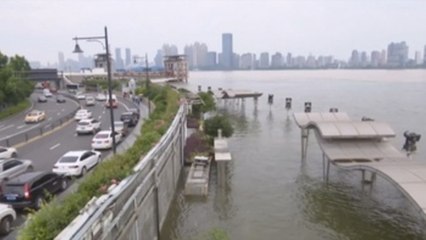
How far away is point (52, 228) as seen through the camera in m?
10.1

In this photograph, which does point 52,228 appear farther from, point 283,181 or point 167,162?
point 283,181

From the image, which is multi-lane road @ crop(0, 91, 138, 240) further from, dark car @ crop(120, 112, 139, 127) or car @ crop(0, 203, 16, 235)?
dark car @ crop(120, 112, 139, 127)

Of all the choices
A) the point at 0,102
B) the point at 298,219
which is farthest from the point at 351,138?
the point at 0,102

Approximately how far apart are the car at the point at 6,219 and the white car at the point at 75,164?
7.29 metres

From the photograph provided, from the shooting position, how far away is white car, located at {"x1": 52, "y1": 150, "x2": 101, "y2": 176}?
24328mm

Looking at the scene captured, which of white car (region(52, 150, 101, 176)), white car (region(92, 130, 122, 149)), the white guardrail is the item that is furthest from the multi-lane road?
the white guardrail

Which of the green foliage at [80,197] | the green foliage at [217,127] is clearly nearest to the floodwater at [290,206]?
the green foliage at [217,127]

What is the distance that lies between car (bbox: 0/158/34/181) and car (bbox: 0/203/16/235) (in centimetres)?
596

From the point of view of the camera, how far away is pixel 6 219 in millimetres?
16328

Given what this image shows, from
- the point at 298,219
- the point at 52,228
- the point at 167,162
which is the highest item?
the point at 52,228

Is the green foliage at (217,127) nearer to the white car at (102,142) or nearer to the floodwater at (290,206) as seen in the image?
the floodwater at (290,206)

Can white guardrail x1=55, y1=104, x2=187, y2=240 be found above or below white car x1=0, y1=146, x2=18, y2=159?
above

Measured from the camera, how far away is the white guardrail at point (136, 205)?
1024 centimetres

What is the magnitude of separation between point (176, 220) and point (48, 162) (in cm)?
1186
